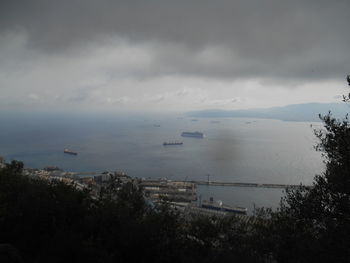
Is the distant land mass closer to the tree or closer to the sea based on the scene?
the tree

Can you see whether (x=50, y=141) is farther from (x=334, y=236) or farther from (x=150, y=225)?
(x=334, y=236)

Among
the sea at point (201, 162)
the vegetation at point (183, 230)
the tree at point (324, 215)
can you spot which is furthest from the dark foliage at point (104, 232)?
the sea at point (201, 162)

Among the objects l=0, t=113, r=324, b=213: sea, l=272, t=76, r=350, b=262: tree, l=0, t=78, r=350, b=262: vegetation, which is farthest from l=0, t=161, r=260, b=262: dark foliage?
l=0, t=113, r=324, b=213: sea

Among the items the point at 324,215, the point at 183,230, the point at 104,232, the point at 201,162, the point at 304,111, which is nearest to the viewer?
the point at 324,215

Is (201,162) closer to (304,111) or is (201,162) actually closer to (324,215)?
(324,215)

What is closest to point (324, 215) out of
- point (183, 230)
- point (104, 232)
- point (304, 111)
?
point (183, 230)

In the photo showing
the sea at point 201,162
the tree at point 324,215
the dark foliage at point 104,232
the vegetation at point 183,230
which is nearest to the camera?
the tree at point 324,215

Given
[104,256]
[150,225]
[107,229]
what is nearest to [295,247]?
[150,225]

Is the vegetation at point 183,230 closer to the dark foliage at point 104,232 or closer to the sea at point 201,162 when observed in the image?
the dark foliage at point 104,232
